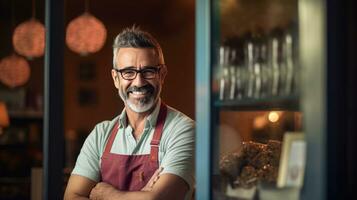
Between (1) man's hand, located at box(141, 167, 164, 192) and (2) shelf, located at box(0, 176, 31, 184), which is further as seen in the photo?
(2) shelf, located at box(0, 176, 31, 184)

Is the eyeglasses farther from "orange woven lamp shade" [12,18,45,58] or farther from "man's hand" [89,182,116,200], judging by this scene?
"orange woven lamp shade" [12,18,45,58]

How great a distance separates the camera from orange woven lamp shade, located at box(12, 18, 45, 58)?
14.9 feet

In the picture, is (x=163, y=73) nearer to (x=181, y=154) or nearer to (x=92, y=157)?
(x=181, y=154)

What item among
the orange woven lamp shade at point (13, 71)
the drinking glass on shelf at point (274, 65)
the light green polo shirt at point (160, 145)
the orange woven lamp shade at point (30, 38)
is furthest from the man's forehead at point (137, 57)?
the orange woven lamp shade at point (13, 71)

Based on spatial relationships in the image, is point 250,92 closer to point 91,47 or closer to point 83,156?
point 83,156

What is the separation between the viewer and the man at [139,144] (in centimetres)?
257

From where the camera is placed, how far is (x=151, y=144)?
263 cm

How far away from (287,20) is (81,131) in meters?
6.95

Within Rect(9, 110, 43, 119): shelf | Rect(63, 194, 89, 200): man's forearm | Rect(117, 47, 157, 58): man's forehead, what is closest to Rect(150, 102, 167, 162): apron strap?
Rect(117, 47, 157, 58): man's forehead

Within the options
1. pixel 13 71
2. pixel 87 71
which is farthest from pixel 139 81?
pixel 87 71

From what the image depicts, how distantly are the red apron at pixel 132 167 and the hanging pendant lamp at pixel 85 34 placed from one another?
67.1 inches

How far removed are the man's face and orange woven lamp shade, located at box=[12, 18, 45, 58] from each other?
2.03 m

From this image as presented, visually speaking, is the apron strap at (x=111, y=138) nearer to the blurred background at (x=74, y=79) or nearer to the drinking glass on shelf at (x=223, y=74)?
the drinking glass on shelf at (x=223, y=74)
